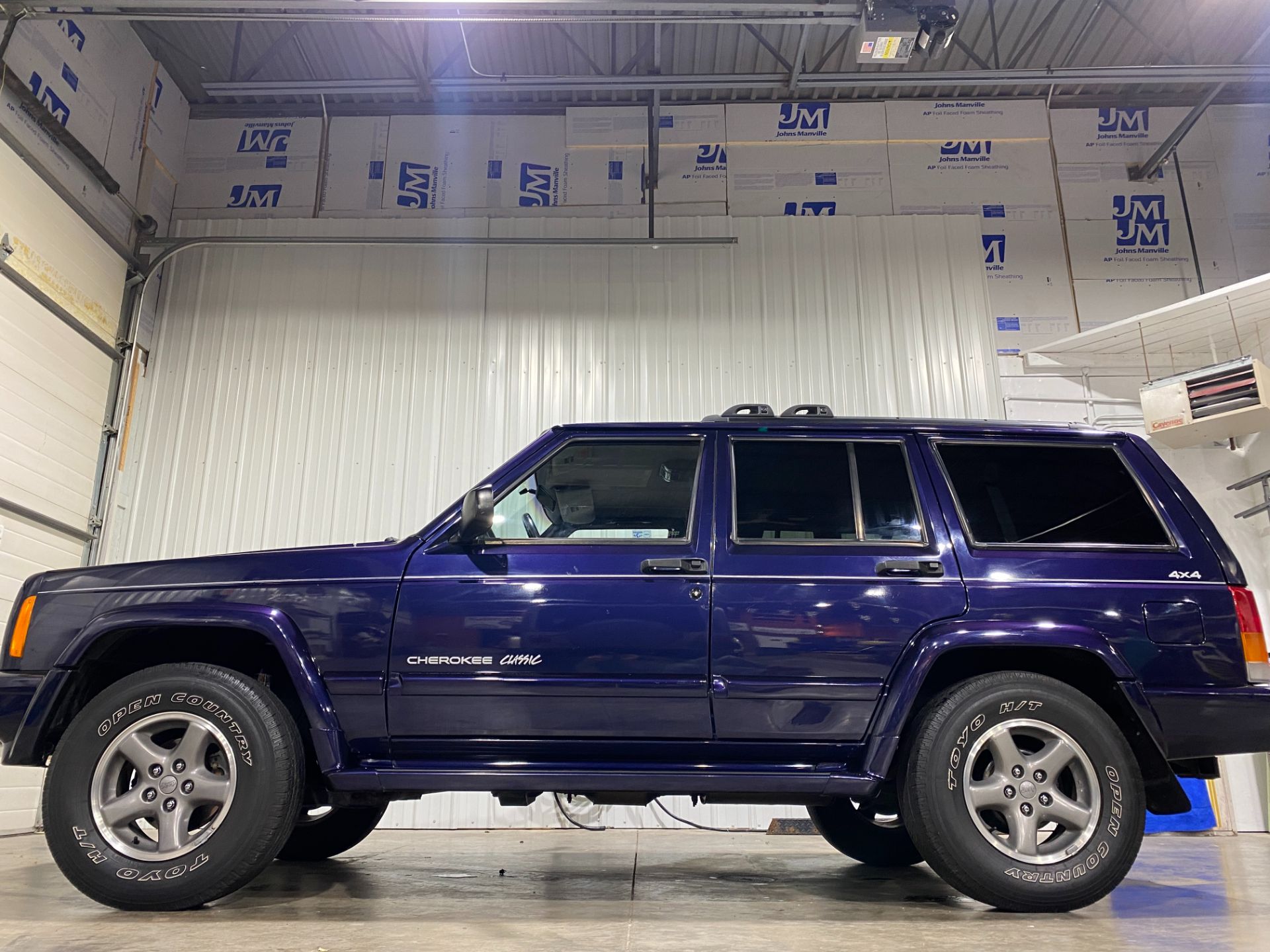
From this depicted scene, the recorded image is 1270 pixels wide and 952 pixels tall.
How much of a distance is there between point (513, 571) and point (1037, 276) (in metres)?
8.26

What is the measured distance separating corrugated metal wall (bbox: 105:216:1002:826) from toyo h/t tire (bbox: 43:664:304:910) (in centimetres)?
526

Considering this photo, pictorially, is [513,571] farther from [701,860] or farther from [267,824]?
[701,860]

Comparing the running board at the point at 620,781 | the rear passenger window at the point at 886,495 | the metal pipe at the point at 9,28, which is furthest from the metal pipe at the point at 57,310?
the rear passenger window at the point at 886,495

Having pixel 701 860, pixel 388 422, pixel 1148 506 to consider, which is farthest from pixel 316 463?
pixel 1148 506

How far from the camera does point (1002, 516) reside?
332 cm

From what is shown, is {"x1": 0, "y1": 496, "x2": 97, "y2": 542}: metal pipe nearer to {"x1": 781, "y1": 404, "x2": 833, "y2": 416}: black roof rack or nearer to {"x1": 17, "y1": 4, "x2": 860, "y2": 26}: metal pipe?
{"x1": 17, "y1": 4, "x2": 860, "y2": 26}: metal pipe

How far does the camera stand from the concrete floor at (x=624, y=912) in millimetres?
2430

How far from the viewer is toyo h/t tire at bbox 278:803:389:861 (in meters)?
4.18

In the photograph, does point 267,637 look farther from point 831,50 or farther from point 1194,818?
point 831,50

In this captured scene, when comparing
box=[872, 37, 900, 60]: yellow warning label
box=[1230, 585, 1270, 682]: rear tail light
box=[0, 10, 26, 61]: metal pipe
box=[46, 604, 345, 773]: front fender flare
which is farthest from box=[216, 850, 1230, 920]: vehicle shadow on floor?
box=[0, 10, 26, 61]: metal pipe

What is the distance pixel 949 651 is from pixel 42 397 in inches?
313

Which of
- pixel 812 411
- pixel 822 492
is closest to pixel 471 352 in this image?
pixel 812 411

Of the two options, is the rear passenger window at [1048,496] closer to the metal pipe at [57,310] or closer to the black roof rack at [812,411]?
the black roof rack at [812,411]

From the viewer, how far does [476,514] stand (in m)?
3.12
